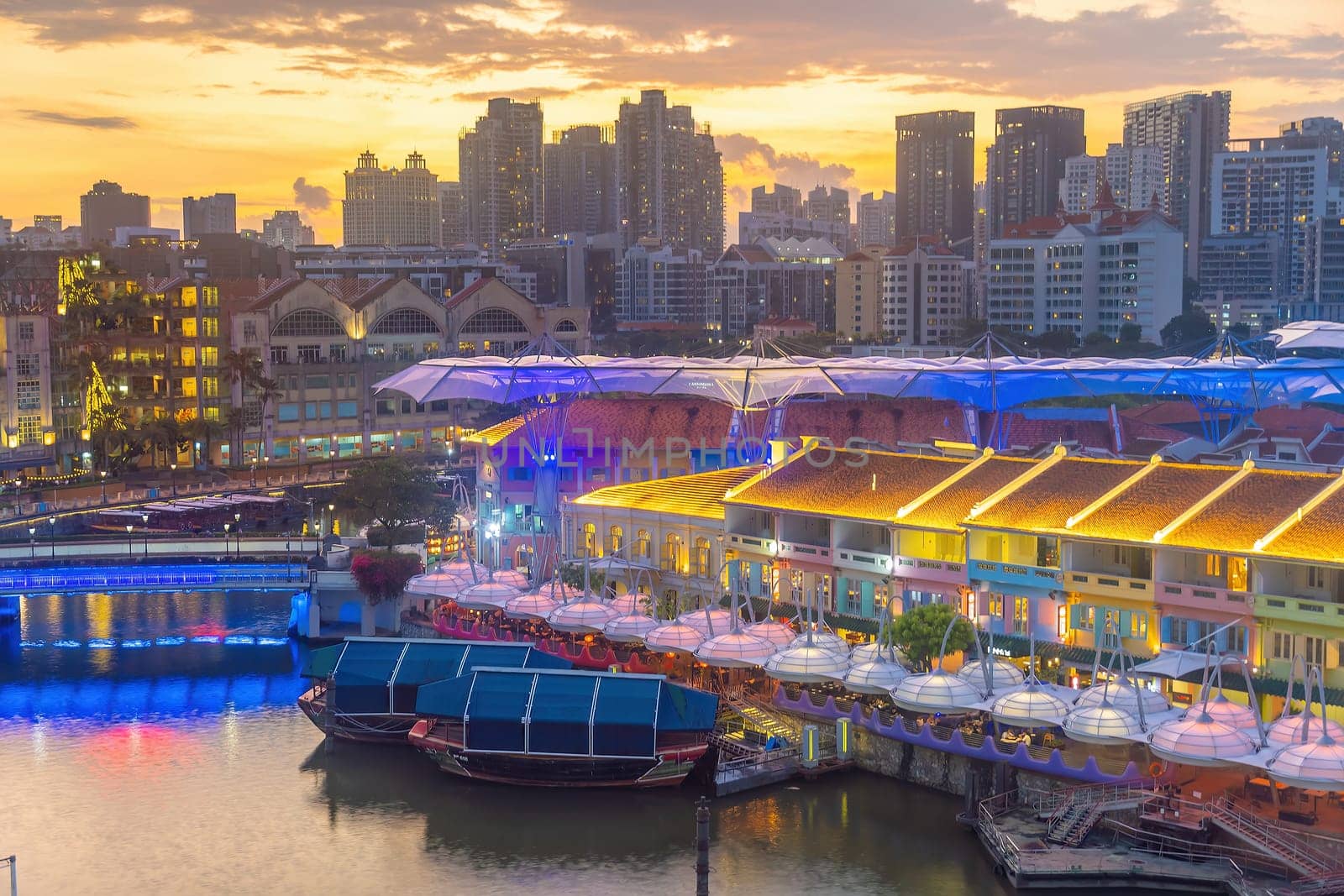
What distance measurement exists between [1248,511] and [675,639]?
1855 cm

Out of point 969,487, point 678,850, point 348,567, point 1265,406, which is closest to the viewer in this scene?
point 678,850

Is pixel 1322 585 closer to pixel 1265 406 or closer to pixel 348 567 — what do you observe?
pixel 348 567

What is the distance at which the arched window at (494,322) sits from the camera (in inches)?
5502

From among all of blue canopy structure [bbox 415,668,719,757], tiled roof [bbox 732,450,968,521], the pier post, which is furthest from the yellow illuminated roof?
the pier post

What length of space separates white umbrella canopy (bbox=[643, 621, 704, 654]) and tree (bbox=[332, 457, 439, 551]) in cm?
2329

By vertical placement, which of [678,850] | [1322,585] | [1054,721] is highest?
[1322,585]

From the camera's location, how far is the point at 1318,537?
154 ft

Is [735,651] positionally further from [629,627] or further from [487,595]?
[487,595]

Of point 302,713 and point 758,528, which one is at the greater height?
point 758,528

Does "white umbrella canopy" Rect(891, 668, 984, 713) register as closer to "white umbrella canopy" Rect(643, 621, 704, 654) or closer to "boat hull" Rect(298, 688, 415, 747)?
"white umbrella canopy" Rect(643, 621, 704, 654)

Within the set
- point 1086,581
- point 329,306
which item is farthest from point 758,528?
point 329,306

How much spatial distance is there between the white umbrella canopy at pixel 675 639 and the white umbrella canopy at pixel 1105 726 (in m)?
14.7

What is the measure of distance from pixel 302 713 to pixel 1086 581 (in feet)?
88.6

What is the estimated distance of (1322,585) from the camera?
47.3m
